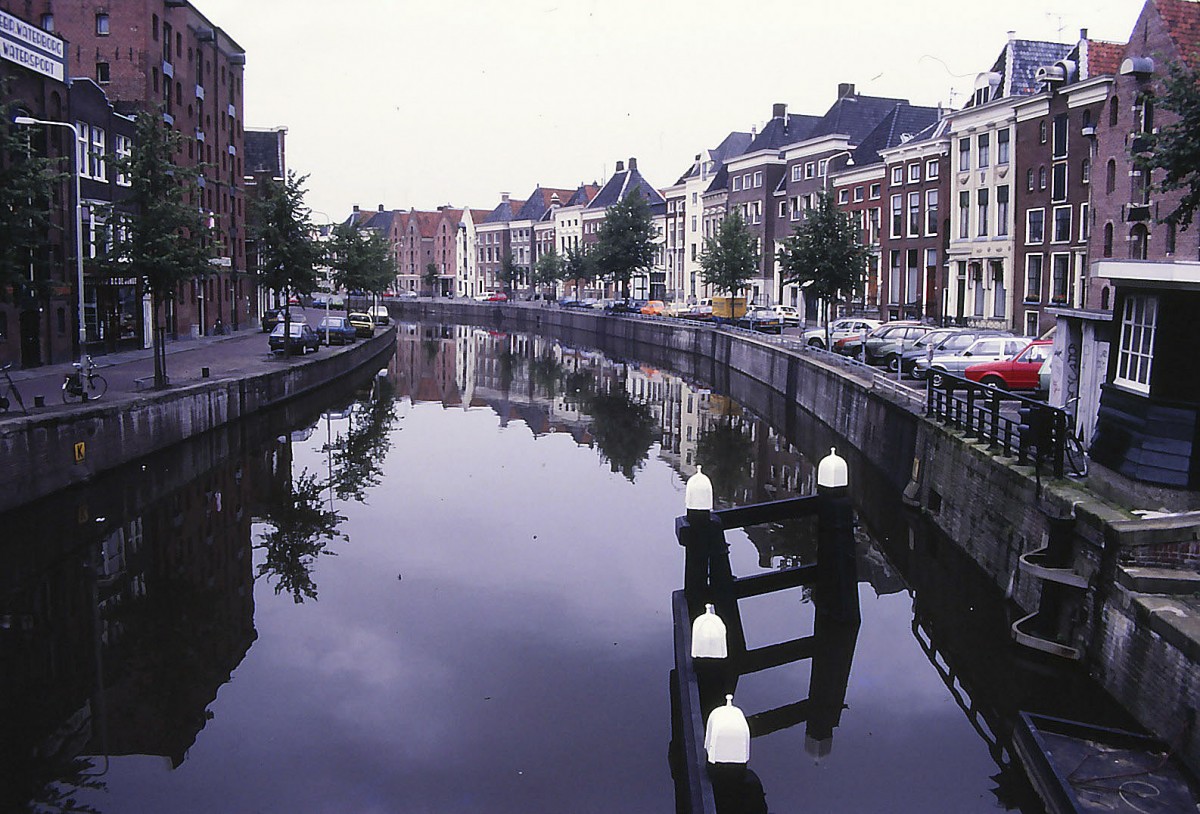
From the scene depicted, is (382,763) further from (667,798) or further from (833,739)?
(833,739)

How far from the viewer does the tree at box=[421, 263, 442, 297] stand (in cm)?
15679

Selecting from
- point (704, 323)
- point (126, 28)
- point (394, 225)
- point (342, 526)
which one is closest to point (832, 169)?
point (704, 323)

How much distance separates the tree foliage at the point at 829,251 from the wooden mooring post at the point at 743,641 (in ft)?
107

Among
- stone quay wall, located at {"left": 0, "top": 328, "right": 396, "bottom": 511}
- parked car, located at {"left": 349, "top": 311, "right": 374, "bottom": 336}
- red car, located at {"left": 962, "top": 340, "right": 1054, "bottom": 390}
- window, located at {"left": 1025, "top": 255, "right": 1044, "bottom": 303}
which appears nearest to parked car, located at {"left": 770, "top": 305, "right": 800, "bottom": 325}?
window, located at {"left": 1025, "top": 255, "right": 1044, "bottom": 303}

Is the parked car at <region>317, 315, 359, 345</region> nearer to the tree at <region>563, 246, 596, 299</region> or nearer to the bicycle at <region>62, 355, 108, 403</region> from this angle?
the bicycle at <region>62, 355, 108, 403</region>

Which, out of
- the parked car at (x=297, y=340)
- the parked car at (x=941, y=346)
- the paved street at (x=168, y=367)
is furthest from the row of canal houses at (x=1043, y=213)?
the parked car at (x=297, y=340)

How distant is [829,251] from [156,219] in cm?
2751

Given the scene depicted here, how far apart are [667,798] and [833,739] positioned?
2.65 m

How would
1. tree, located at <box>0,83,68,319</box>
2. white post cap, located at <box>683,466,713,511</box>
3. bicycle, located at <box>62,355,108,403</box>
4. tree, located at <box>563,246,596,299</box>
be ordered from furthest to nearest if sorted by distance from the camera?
tree, located at <box>563,246,596,299</box> → bicycle, located at <box>62,355,108,403</box> → tree, located at <box>0,83,68,319</box> → white post cap, located at <box>683,466,713,511</box>

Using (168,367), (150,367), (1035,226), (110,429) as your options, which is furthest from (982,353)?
(150,367)

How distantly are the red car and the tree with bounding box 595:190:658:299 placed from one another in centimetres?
5644

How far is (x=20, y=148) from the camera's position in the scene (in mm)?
24203

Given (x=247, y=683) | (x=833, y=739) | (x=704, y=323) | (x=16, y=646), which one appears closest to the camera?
(x=833, y=739)

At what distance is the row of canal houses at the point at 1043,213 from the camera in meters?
14.9
